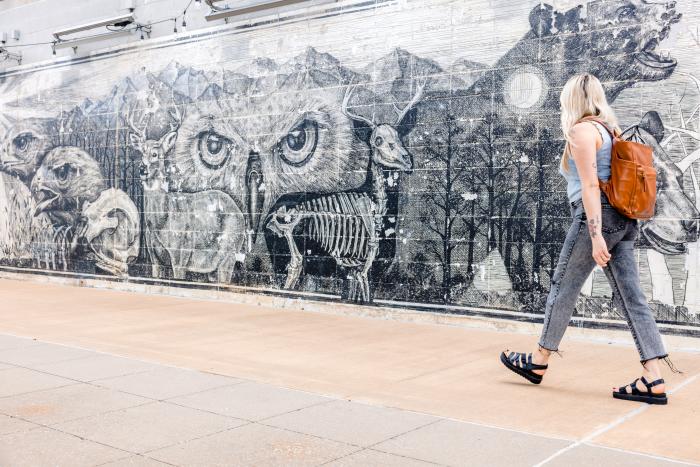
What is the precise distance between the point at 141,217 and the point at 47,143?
8.92 ft

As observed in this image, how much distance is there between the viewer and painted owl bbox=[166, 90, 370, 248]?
8.39 meters

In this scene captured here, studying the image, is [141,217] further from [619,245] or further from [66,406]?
[619,245]

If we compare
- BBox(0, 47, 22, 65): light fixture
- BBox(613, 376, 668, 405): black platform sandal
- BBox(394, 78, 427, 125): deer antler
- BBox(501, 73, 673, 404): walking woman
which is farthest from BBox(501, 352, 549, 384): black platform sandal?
BBox(0, 47, 22, 65): light fixture

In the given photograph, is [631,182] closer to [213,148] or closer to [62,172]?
[213,148]

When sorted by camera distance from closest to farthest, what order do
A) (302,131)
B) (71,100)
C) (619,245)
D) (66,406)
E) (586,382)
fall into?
(66,406), (619,245), (586,382), (302,131), (71,100)

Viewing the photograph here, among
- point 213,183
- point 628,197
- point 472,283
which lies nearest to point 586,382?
point 628,197

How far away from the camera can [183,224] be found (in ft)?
32.8

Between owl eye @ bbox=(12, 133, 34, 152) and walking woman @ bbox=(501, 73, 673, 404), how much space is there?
400 inches

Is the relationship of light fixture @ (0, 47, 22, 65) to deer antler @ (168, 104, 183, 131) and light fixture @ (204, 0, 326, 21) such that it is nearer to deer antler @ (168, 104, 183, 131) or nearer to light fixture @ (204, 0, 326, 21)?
deer antler @ (168, 104, 183, 131)

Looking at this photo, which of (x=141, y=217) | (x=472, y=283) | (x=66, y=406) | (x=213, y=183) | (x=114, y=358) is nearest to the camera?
(x=66, y=406)

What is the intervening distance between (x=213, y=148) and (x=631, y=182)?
21.0 ft

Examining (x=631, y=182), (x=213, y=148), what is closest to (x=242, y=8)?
(x=213, y=148)

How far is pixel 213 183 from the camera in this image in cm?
966

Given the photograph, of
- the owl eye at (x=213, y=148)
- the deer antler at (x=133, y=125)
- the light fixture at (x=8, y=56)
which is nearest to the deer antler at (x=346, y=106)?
the owl eye at (x=213, y=148)
